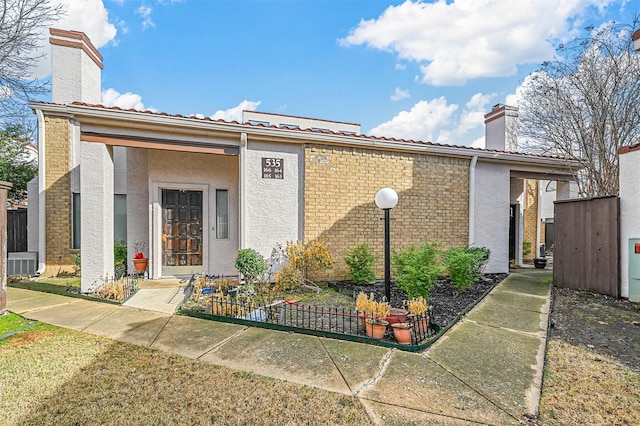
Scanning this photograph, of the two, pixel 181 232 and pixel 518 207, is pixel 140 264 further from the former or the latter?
pixel 518 207

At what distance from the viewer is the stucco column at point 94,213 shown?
6.04m

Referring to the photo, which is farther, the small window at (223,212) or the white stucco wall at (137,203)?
the small window at (223,212)

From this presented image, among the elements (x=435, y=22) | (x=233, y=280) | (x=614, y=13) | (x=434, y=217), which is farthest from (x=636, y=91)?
(x=233, y=280)

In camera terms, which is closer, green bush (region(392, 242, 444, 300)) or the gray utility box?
green bush (region(392, 242, 444, 300))

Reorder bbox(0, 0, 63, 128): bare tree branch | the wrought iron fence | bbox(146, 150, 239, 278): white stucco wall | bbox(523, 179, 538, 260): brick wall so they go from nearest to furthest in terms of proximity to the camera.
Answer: the wrought iron fence → bbox(146, 150, 239, 278): white stucco wall → bbox(0, 0, 63, 128): bare tree branch → bbox(523, 179, 538, 260): brick wall

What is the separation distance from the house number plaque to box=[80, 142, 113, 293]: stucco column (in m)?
3.09

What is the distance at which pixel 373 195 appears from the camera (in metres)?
7.94

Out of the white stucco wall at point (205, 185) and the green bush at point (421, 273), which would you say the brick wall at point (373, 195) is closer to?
the white stucco wall at point (205, 185)

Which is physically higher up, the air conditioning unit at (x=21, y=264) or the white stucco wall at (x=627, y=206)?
the white stucco wall at (x=627, y=206)

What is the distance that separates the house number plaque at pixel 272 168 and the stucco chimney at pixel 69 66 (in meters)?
6.05

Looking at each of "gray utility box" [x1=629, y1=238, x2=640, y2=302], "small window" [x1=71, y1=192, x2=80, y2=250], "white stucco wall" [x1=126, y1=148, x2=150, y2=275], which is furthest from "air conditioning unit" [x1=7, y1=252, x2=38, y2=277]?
"gray utility box" [x1=629, y1=238, x2=640, y2=302]

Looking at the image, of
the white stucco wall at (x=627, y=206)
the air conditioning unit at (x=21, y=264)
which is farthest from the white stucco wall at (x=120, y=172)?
the white stucco wall at (x=627, y=206)

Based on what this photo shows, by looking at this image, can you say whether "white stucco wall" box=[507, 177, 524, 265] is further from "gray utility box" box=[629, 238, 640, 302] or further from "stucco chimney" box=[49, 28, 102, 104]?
"stucco chimney" box=[49, 28, 102, 104]

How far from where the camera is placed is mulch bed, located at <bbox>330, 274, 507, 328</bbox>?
5.05 metres
